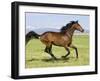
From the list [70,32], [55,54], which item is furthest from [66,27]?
[55,54]

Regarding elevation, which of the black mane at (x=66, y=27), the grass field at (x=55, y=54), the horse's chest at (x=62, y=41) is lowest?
the grass field at (x=55, y=54)

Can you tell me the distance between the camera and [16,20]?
1381mm

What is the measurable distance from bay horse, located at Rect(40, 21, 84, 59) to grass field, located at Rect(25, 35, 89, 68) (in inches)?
0.8

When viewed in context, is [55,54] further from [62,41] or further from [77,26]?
[77,26]

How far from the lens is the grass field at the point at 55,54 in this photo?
4.71ft

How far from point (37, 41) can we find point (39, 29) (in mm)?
62

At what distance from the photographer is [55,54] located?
1.49m

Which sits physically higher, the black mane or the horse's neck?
the black mane

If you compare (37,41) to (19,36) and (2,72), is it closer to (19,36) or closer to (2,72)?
(19,36)

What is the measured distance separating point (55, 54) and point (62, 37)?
0.33 ft

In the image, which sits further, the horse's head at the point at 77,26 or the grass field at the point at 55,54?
the horse's head at the point at 77,26

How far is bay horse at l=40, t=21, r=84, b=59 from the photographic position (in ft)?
4.83

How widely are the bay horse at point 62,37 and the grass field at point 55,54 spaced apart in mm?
19

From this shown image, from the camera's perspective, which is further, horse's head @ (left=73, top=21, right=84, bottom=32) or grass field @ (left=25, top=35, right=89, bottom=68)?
horse's head @ (left=73, top=21, right=84, bottom=32)
